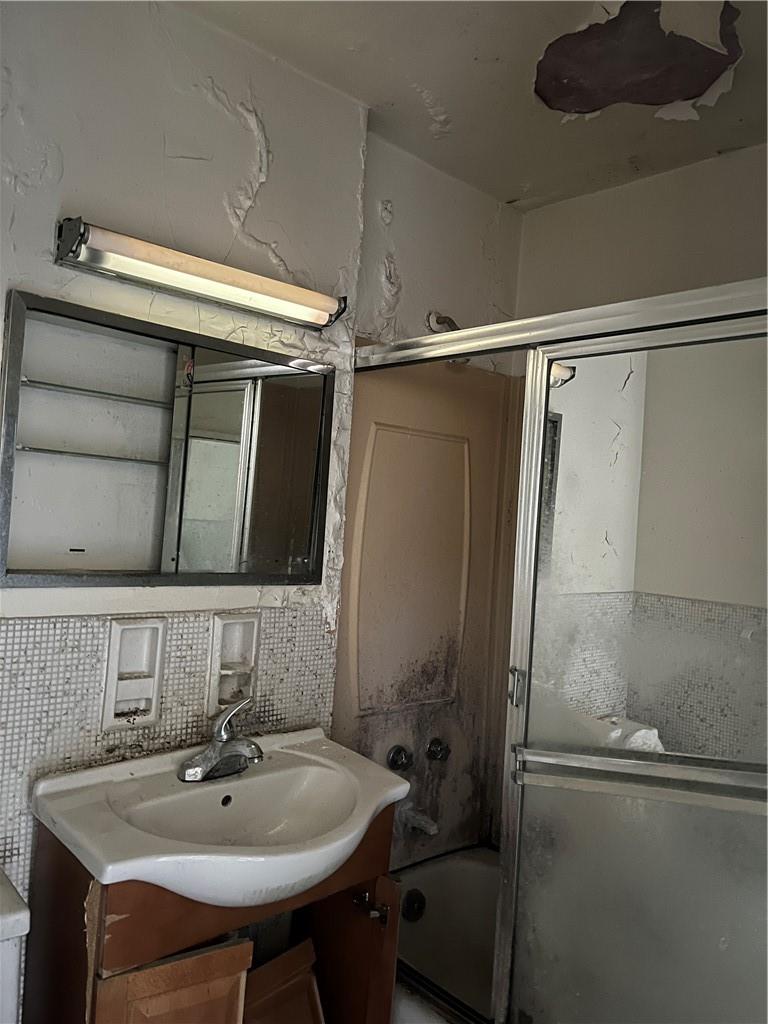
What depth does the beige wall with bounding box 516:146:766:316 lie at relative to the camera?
1997 millimetres

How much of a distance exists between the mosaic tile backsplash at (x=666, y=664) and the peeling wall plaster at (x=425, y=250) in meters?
1.03

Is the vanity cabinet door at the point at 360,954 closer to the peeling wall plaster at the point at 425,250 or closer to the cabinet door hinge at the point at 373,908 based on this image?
the cabinet door hinge at the point at 373,908

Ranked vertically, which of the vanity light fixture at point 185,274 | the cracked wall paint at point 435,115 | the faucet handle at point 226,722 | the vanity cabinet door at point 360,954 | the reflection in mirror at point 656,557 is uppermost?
the cracked wall paint at point 435,115

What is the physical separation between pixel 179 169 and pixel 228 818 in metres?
1.35

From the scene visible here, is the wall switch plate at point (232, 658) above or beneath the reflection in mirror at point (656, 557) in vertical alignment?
beneath

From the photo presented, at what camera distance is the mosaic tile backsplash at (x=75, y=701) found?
1.39m

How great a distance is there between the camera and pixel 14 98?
1372 millimetres

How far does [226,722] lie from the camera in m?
1.57

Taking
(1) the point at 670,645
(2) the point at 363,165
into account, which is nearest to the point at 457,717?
(1) the point at 670,645

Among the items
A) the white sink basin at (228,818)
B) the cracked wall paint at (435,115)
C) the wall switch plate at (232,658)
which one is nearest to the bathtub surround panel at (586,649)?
the white sink basin at (228,818)

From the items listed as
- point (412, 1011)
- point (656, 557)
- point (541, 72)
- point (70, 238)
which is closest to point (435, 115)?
point (541, 72)

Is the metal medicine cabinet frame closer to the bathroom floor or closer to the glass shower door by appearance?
the glass shower door

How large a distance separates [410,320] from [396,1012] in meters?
1.78

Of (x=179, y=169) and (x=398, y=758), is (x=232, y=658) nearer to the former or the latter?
(x=398, y=758)
